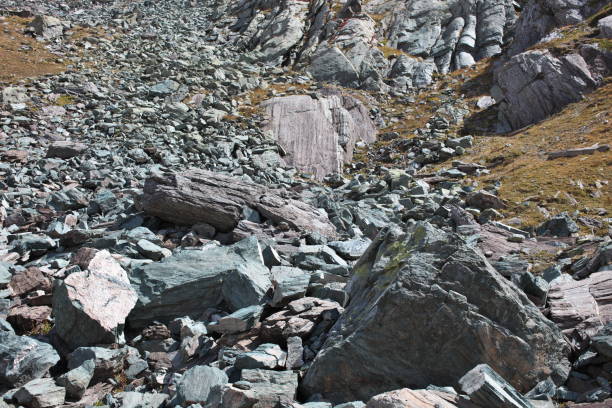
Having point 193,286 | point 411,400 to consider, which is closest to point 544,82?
point 193,286

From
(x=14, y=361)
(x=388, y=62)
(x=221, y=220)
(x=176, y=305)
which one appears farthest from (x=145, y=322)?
(x=388, y=62)

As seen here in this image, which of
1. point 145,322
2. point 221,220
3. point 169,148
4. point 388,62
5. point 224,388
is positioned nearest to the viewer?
point 224,388

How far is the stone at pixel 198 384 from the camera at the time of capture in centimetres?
938

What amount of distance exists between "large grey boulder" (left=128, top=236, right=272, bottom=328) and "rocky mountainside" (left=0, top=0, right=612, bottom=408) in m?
0.06

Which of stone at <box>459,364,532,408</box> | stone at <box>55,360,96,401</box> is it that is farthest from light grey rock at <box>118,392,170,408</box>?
stone at <box>459,364,532,408</box>

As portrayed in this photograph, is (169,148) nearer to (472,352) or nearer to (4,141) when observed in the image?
(4,141)

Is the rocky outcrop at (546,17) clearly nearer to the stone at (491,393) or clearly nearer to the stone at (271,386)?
the stone at (491,393)

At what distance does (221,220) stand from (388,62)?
45.6 m

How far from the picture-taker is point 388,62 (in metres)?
59.7

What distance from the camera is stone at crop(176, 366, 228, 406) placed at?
30.8 feet

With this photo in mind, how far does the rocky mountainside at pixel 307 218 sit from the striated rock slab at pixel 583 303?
2.7 inches

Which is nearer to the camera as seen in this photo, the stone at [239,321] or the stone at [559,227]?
the stone at [239,321]

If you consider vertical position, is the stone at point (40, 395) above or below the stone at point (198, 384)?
below

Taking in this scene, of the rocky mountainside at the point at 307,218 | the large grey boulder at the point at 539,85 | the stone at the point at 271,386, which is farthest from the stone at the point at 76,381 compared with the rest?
the large grey boulder at the point at 539,85
